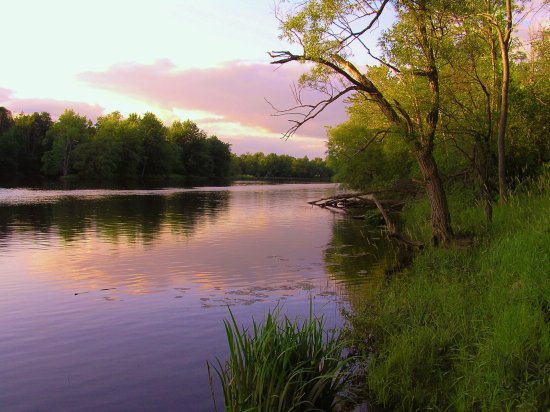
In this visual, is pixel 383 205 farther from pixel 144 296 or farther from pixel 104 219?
pixel 144 296

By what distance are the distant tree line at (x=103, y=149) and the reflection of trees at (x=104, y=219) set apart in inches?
3036

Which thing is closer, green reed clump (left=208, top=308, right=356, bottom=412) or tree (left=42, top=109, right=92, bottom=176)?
green reed clump (left=208, top=308, right=356, bottom=412)

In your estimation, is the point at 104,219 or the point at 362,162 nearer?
the point at 104,219

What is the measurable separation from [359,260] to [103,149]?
110190mm

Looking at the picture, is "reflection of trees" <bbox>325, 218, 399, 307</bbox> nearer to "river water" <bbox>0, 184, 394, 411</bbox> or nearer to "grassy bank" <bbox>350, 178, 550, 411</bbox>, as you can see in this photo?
"river water" <bbox>0, 184, 394, 411</bbox>

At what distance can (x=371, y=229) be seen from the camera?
31.3 metres

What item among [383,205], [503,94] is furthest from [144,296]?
[383,205]

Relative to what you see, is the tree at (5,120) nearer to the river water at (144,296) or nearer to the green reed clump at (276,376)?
the river water at (144,296)

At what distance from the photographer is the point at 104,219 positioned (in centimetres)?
3500

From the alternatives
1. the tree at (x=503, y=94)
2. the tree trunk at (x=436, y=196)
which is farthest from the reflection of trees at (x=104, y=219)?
the tree at (x=503, y=94)

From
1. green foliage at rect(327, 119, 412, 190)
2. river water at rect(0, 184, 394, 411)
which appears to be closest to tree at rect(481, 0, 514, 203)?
river water at rect(0, 184, 394, 411)

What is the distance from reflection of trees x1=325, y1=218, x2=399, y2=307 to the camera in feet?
50.0

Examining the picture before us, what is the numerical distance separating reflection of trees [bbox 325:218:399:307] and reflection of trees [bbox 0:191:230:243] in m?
9.81

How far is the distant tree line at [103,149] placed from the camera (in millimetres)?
116312
